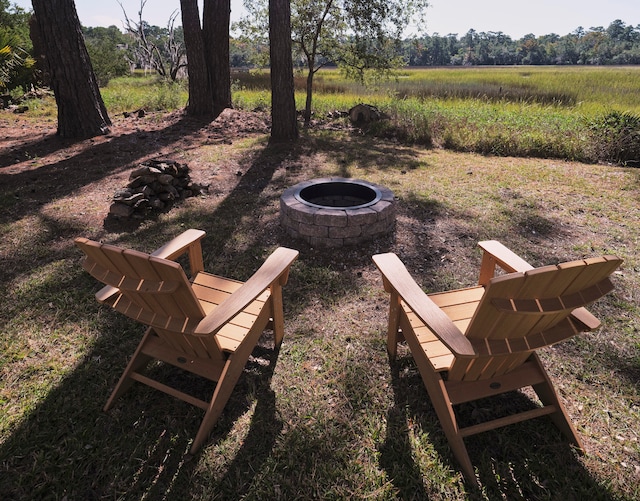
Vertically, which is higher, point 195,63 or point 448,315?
point 195,63

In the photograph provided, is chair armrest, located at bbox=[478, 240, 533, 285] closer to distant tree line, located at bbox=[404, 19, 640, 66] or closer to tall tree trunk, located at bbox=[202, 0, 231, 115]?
tall tree trunk, located at bbox=[202, 0, 231, 115]

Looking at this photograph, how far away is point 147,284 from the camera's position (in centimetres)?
171

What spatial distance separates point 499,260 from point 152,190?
4.37 metres

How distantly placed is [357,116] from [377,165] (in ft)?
13.4

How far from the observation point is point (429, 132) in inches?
347

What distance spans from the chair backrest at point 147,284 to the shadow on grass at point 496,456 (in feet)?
4.42

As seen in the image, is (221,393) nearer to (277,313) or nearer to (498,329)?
(277,313)

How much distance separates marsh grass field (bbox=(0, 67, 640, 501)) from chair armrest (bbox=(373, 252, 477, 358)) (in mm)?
737

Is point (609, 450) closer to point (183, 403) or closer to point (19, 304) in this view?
point (183, 403)

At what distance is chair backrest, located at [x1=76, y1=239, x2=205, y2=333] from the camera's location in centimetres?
162

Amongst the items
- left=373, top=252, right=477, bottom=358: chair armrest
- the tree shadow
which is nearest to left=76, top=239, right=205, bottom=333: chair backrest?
left=373, top=252, right=477, bottom=358: chair armrest

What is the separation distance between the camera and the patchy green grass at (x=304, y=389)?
1872 millimetres

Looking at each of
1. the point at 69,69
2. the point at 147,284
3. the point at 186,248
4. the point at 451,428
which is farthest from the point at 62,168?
the point at 451,428

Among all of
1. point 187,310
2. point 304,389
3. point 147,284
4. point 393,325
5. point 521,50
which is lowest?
point 304,389
